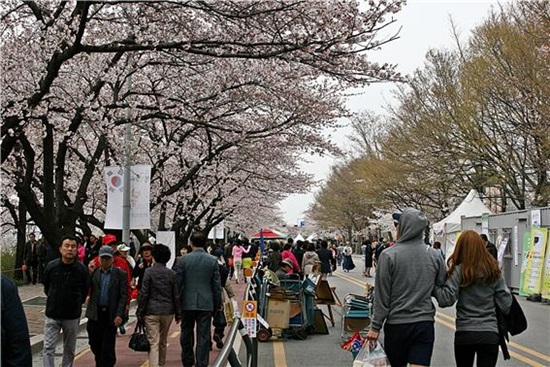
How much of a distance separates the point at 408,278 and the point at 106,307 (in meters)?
4.50

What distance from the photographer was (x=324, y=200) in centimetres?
9119

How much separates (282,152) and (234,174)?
5.27m

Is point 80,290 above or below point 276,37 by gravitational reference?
below

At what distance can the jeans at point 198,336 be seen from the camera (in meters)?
9.94

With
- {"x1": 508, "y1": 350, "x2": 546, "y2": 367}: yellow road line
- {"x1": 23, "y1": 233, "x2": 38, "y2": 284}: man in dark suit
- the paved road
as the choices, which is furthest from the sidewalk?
{"x1": 23, "y1": 233, "x2": 38, "y2": 284}: man in dark suit

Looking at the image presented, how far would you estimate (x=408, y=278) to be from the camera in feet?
21.0

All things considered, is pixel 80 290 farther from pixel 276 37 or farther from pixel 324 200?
pixel 324 200

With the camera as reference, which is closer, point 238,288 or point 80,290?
point 80,290

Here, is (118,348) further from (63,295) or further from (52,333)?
(63,295)

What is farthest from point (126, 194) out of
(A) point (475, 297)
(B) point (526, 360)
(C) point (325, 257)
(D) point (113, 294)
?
(A) point (475, 297)

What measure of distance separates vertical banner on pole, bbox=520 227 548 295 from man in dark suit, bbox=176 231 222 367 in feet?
43.7

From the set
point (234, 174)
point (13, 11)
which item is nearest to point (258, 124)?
point (13, 11)

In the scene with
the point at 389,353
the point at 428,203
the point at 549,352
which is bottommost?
the point at 549,352

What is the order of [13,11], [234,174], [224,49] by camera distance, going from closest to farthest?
[224,49], [13,11], [234,174]
